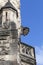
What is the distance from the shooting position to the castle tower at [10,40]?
679 centimetres

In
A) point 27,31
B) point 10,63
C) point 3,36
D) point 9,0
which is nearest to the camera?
point 10,63

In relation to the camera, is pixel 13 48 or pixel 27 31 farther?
pixel 27 31

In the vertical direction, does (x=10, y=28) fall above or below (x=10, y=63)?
above

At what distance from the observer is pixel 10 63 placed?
6.68 m

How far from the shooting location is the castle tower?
6793 mm

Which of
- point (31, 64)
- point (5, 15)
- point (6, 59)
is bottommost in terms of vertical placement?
point (31, 64)

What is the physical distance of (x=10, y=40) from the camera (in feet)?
23.2

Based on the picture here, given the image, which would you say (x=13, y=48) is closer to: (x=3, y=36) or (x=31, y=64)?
(x=3, y=36)

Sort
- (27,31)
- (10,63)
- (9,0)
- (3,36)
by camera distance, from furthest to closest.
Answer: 1. (9,0)
2. (27,31)
3. (3,36)
4. (10,63)

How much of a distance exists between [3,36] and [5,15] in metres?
1.07

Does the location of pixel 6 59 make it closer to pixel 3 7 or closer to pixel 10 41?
pixel 10 41

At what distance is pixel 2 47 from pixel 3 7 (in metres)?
1.69

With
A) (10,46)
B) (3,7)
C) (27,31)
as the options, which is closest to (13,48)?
(10,46)

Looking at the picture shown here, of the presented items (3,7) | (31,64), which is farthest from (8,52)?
(31,64)
